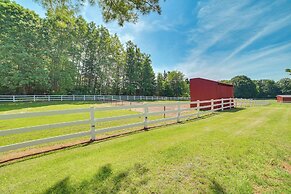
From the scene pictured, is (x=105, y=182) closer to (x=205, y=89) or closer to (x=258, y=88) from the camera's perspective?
(x=205, y=89)

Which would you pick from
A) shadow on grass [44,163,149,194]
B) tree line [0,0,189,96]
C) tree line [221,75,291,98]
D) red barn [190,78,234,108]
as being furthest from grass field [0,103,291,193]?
tree line [221,75,291,98]

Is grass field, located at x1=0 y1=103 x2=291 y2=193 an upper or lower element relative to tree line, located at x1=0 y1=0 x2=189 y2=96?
lower

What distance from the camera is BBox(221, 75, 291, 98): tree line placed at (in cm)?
7100

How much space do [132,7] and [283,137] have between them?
268 inches

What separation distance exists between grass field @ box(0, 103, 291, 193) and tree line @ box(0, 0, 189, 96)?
214 inches

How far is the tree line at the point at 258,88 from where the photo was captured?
71.0 meters

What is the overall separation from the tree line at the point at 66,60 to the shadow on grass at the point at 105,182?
605cm

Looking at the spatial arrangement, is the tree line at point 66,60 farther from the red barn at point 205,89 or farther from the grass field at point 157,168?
the red barn at point 205,89

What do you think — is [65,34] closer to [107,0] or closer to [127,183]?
[107,0]

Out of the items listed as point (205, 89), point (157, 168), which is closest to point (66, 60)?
point (205, 89)

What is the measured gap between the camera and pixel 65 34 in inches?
1236

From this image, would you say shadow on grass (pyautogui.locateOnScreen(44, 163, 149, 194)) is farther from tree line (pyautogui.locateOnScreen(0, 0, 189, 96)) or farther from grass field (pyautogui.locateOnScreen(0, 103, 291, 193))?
tree line (pyautogui.locateOnScreen(0, 0, 189, 96))

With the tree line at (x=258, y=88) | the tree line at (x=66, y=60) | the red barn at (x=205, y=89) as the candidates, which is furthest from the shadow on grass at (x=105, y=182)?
the tree line at (x=258, y=88)

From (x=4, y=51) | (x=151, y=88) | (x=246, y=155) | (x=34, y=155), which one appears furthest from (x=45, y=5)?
(x=151, y=88)
